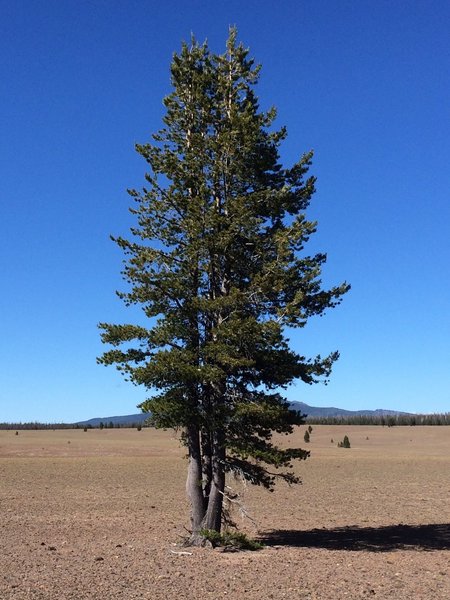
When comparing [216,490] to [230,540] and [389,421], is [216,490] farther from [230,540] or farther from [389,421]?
[389,421]

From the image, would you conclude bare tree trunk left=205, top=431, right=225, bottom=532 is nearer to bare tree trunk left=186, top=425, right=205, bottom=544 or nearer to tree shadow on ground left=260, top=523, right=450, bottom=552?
bare tree trunk left=186, top=425, right=205, bottom=544

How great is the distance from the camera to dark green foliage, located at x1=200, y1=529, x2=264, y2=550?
50.4 feet

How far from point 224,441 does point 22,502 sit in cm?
1287

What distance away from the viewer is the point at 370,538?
18.4 metres

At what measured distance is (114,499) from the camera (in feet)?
87.6

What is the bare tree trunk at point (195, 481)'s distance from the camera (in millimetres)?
16594

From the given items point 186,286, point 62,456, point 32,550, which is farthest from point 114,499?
point 62,456

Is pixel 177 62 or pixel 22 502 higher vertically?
pixel 177 62

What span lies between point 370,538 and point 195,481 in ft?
18.2

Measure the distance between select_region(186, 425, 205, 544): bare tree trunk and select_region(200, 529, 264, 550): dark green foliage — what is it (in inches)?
31.9

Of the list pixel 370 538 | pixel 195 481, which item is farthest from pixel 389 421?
pixel 195 481

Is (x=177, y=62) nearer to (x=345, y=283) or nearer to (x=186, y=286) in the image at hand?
(x=186, y=286)

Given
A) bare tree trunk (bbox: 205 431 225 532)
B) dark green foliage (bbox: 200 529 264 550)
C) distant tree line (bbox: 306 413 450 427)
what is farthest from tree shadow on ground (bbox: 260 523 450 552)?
distant tree line (bbox: 306 413 450 427)

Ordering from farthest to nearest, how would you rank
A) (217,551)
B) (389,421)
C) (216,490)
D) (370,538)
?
(389,421)
(370,538)
(216,490)
(217,551)
